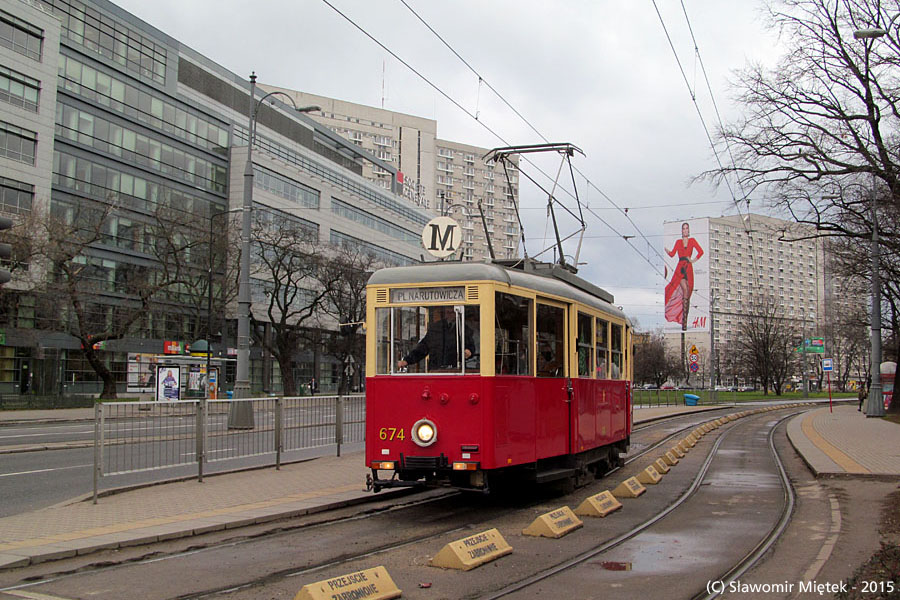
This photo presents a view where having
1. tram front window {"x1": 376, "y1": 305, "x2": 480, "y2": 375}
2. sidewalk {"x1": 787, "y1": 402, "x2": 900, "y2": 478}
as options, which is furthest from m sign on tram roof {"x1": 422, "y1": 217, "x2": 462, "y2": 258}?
sidewalk {"x1": 787, "y1": 402, "x2": 900, "y2": 478}

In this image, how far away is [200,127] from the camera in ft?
183

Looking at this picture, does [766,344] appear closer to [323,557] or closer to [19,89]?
[19,89]

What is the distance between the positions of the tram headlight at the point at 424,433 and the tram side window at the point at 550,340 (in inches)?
69.8

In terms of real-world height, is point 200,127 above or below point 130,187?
above

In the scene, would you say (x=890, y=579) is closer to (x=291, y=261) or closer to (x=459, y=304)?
(x=459, y=304)

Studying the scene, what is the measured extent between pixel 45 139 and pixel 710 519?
4263 centimetres

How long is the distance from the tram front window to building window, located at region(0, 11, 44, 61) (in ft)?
130

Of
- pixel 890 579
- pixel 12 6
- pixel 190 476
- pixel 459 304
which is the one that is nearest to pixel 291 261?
pixel 12 6

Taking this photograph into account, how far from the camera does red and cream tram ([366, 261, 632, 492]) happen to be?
30.0 ft

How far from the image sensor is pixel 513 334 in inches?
382

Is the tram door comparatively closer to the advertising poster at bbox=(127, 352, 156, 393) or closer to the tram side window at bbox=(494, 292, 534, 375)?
the tram side window at bbox=(494, 292, 534, 375)

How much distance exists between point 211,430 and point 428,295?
16.2 ft

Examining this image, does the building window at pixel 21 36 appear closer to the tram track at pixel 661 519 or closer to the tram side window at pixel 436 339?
the tram side window at pixel 436 339

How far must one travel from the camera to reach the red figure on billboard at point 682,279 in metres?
104
